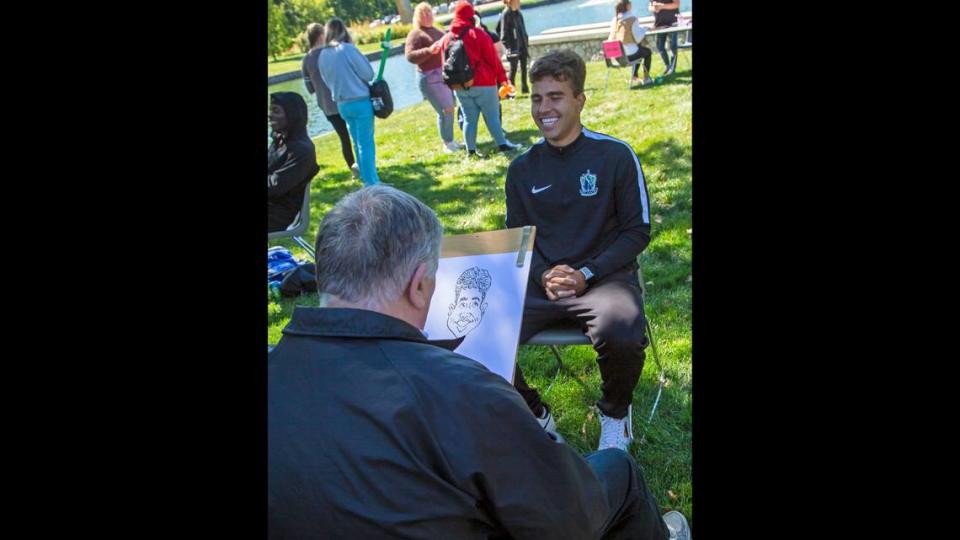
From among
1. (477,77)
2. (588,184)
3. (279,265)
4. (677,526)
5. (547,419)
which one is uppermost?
(477,77)

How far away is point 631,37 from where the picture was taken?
434 inches

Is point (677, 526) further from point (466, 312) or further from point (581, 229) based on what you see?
point (581, 229)

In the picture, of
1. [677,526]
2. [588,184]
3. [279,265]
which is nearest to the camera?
[677,526]

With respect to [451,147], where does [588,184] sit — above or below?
below

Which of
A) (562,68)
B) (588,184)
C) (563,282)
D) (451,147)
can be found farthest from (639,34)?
(563,282)

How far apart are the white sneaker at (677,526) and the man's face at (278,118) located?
402cm

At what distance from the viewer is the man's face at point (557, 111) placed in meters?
3.37

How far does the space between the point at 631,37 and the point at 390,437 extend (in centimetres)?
1055

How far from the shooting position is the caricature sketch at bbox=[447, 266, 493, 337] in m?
2.66
